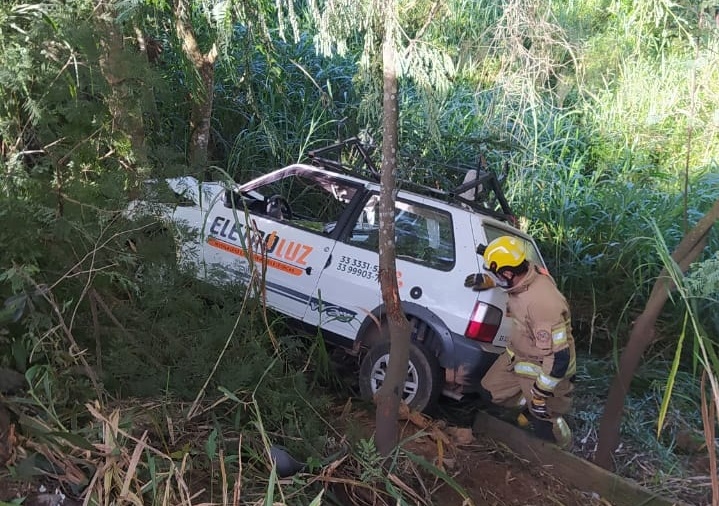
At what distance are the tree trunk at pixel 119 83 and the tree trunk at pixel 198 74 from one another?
1.63m

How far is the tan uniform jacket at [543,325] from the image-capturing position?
4242 millimetres

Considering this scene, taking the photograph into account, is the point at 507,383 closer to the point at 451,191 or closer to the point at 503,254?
the point at 503,254

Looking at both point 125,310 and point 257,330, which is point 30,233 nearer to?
point 125,310

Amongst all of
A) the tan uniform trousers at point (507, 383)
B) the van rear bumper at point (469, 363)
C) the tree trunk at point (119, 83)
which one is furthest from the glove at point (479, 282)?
the tree trunk at point (119, 83)

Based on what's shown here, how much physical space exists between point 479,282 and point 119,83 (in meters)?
2.68

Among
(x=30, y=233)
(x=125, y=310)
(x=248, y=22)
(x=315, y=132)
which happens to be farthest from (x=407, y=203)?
(x=315, y=132)

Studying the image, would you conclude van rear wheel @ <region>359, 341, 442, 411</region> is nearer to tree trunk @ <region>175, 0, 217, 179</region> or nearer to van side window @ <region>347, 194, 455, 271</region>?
van side window @ <region>347, 194, 455, 271</region>

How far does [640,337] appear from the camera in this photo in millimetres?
3732

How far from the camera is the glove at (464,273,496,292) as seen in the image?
4.52 m

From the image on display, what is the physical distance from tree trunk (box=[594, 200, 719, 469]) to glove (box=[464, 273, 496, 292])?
3.36 ft

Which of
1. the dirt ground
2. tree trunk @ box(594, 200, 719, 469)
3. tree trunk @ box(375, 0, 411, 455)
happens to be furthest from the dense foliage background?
the dirt ground

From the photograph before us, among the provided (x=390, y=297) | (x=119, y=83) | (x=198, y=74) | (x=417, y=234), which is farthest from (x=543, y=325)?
(x=198, y=74)

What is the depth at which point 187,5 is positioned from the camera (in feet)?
17.4

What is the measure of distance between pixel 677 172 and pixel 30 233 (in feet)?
22.7
